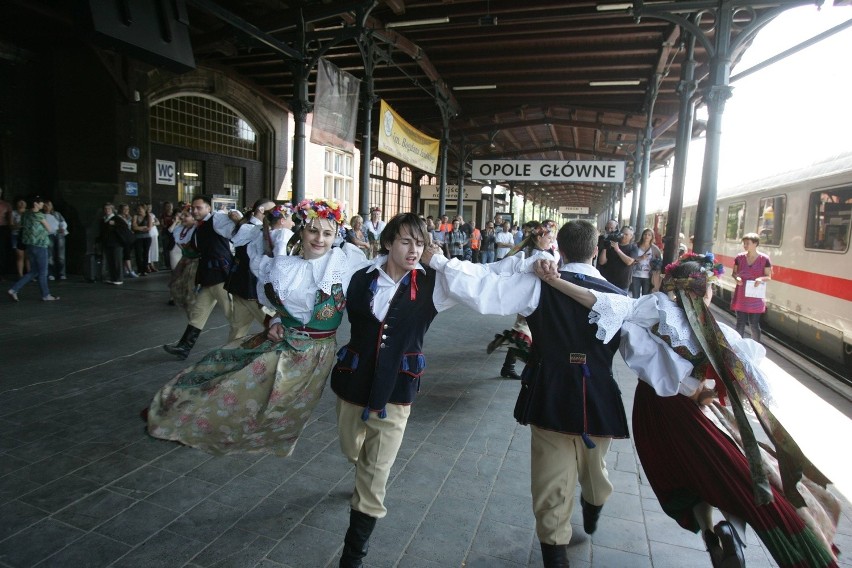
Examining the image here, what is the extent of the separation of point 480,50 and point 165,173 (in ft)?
24.0

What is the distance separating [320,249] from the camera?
115 inches

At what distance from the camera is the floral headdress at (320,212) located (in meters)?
2.92

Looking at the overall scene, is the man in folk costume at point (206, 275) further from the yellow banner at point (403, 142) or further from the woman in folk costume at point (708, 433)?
the yellow banner at point (403, 142)

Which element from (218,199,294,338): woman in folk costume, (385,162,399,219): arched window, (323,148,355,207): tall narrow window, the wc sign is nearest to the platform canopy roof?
the wc sign

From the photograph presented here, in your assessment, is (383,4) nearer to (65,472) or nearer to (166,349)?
(166,349)

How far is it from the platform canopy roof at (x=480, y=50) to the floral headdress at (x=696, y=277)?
430cm

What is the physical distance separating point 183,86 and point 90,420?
385 inches

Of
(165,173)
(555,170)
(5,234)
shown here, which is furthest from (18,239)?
(555,170)

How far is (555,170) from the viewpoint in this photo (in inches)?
535

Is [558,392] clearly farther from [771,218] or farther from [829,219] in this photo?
[771,218]

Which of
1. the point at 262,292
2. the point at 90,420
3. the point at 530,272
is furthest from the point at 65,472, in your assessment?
the point at 530,272

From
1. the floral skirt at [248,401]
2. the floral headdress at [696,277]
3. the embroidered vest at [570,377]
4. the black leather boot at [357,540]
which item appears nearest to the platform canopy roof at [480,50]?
the floral headdress at [696,277]

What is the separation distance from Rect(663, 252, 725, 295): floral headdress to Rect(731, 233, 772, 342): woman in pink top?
16.1 ft

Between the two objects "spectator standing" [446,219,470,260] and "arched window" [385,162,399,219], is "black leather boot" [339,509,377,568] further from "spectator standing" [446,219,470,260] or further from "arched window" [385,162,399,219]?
"arched window" [385,162,399,219]
